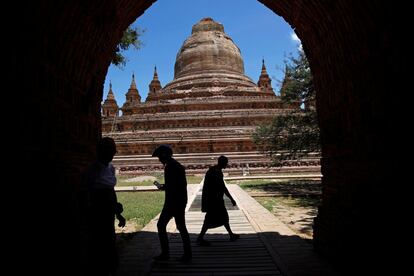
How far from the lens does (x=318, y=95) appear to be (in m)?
6.22

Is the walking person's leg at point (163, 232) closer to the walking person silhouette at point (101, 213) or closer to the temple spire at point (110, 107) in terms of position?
the walking person silhouette at point (101, 213)

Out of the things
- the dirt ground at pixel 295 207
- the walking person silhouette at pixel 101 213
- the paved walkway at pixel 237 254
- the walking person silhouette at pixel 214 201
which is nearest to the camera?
the walking person silhouette at pixel 101 213

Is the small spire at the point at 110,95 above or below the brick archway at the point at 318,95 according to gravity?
above

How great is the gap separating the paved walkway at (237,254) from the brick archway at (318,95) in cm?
50

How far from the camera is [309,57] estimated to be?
634cm

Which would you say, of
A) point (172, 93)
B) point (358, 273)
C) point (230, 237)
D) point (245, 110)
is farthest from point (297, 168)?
point (358, 273)

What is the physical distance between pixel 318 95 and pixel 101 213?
4.26m

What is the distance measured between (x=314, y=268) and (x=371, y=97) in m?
2.52

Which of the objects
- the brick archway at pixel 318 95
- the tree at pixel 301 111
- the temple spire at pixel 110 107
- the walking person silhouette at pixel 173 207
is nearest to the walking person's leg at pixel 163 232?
the walking person silhouette at pixel 173 207

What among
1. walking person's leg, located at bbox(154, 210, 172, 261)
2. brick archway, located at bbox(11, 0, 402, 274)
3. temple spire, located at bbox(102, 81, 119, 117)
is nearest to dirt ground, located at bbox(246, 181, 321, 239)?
brick archway, located at bbox(11, 0, 402, 274)

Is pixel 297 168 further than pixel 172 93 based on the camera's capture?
No

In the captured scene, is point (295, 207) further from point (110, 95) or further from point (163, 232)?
point (110, 95)

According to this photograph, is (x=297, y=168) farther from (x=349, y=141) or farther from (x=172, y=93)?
(x=349, y=141)

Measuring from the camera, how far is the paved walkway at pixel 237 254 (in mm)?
4879
